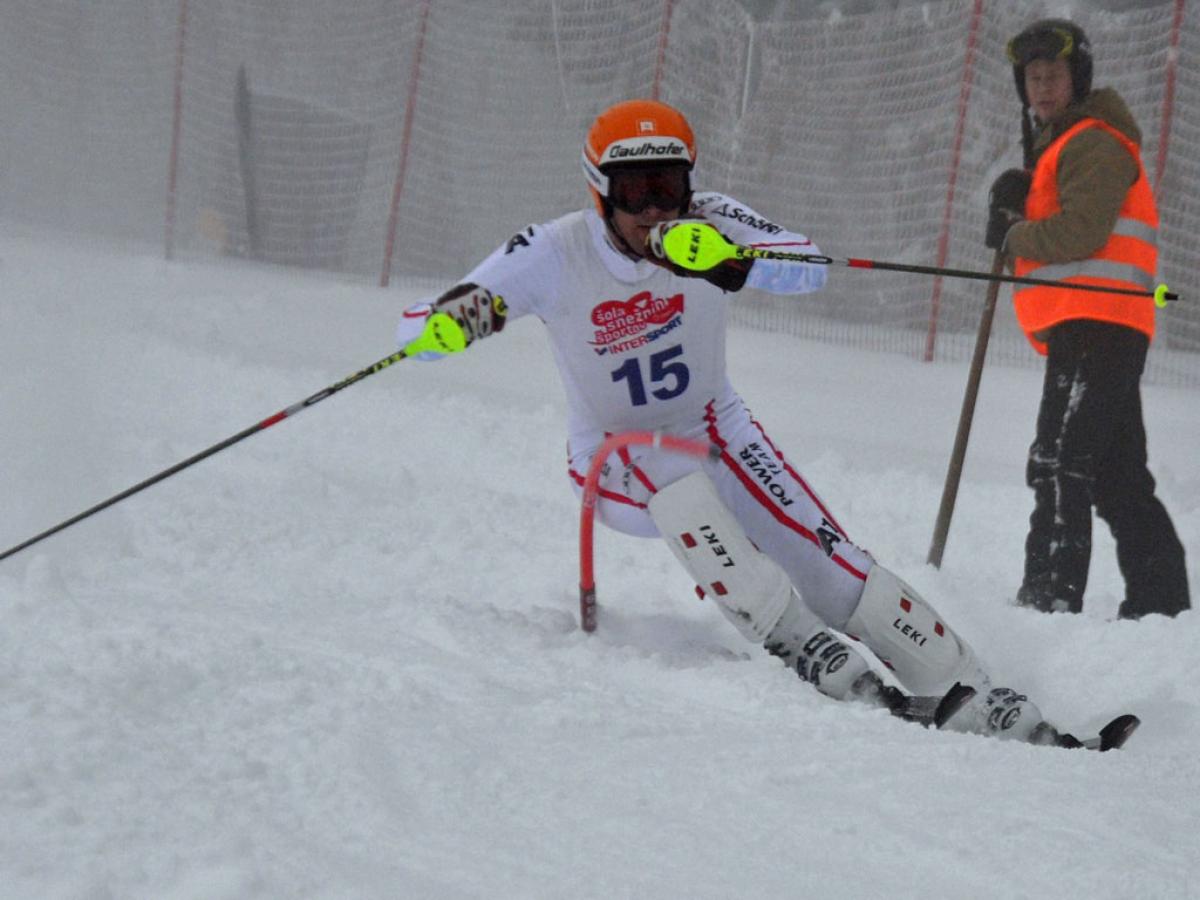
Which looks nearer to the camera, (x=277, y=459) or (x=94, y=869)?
(x=94, y=869)

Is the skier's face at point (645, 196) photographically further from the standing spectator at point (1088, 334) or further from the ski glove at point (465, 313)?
the standing spectator at point (1088, 334)

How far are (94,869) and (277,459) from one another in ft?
15.6

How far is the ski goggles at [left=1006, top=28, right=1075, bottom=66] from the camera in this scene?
4.73 metres

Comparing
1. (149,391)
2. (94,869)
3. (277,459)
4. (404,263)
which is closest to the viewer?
(94,869)

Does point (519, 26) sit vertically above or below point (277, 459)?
above

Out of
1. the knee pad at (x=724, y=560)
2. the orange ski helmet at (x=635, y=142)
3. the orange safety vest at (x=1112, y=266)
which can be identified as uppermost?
the orange ski helmet at (x=635, y=142)

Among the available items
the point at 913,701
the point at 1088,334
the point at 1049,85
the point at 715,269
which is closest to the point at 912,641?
the point at 913,701

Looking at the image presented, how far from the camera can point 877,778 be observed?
8.23 feet

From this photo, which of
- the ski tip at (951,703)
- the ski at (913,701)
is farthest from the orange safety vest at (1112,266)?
the ski tip at (951,703)

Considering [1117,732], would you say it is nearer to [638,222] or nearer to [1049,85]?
[638,222]

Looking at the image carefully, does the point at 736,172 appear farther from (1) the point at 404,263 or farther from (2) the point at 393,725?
(2) the point at 393,725

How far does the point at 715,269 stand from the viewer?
11.6 ft

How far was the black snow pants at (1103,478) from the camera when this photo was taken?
15.6 ft

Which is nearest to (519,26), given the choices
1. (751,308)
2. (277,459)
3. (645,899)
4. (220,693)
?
(751,308)
